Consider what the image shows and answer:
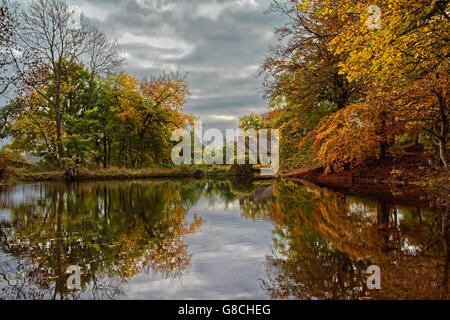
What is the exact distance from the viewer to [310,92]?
565 inches

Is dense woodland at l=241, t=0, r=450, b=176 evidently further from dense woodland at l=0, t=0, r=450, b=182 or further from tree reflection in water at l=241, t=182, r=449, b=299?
tree reflection in water at l=241, t=182, r=449, b=299

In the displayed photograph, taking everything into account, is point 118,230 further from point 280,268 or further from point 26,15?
point 26,15

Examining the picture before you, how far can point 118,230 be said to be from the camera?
16.7 feet

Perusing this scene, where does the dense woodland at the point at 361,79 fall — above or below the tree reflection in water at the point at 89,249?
above

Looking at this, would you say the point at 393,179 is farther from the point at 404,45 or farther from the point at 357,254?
the point at 357,254

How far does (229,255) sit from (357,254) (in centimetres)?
161

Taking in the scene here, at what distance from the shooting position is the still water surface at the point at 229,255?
106 inches

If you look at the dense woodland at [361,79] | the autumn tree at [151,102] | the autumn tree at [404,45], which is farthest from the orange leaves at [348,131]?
the autumn tree at [151,102]

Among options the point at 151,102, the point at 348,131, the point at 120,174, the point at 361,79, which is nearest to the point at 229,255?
the point at 348,131

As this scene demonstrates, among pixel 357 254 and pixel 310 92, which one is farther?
pixel 310 92

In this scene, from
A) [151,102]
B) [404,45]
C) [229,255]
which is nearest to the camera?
[229,255]

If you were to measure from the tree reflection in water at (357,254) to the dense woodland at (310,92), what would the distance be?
4266mm

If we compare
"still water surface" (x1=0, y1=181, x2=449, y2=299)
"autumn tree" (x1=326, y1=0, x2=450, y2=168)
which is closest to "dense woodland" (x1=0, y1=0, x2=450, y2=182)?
"autumn tree" (x1=326, y1=0, x2=450, y2=168)

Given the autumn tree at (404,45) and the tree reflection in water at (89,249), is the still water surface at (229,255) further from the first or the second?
the autumn tree at (404,45)
